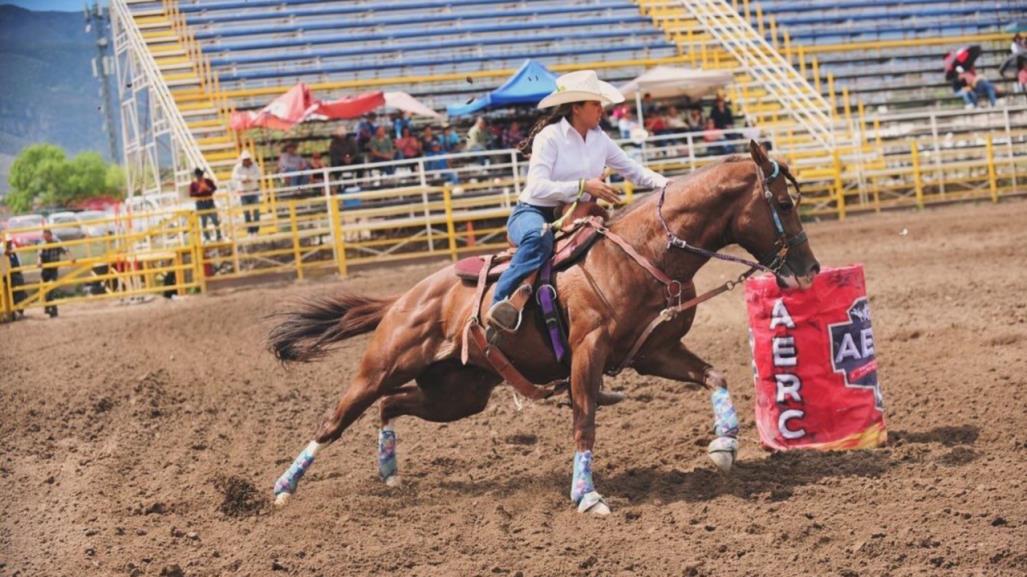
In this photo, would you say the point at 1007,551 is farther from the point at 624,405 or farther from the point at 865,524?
the point at 624,405

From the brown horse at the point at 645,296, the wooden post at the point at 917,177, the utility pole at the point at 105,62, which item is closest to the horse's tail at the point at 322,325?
the brown horse at the point at 645,296

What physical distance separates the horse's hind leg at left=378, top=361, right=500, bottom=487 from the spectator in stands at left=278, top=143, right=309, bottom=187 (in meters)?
14.9

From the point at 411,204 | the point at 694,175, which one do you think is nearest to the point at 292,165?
the point at 411,204

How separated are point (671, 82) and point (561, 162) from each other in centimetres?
1732

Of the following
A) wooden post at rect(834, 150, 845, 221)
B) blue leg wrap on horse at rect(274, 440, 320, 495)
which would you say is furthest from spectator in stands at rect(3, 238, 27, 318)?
blue leg wrap on horse at rect(274, 440, 320, 495)

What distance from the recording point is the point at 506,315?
256 inches

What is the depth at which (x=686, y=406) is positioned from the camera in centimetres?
853

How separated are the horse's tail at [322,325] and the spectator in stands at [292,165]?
47.0 ft

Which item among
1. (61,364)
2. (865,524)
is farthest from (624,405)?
(61,364)

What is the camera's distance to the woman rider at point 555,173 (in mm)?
6555

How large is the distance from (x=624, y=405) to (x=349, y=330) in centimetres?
225

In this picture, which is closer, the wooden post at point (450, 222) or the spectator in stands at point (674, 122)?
the wooden post at point (450, 222)

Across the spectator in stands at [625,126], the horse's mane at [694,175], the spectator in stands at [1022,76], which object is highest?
the spectator in stands at [1022,76]

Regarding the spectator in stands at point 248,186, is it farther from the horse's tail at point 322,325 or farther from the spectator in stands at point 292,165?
the horse's tail at point 322,325
